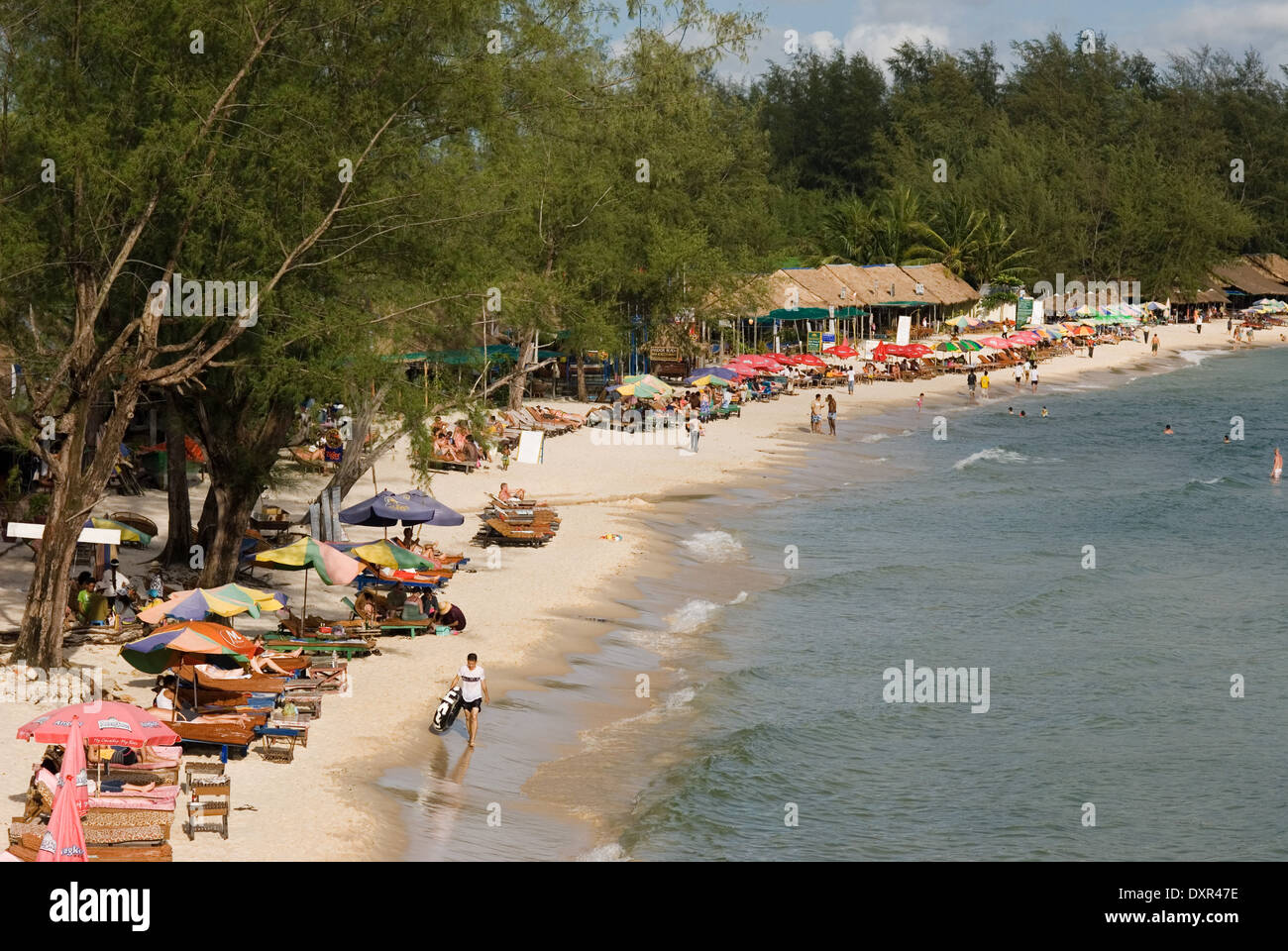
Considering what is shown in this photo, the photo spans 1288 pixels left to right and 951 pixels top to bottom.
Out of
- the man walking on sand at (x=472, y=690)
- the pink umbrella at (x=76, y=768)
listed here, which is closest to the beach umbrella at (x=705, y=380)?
the man walking on sand at (x=472, y=690)

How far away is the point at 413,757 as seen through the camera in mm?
17641

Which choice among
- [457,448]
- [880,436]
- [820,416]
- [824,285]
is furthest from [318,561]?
[824,285]

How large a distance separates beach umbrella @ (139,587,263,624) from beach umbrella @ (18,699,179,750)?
375cm

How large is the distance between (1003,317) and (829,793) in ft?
238

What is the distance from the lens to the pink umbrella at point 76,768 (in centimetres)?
1273

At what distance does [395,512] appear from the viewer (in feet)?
81.7

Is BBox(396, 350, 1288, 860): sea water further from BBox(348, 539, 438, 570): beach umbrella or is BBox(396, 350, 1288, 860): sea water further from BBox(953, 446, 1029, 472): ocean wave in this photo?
BBox(953, 446, 1029, 472): ocean wave

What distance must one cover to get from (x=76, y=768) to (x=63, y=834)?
864mm

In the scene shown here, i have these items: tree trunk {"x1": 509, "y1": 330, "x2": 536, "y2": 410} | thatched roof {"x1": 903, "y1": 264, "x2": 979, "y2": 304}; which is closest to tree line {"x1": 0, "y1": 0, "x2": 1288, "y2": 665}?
tree trunk {"x1": 509, "y1": 330, "x2": 536, "y2": 410}

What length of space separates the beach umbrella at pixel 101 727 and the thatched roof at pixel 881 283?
62436 millimetres

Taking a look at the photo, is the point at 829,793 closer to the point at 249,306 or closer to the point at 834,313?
the point at 249,306

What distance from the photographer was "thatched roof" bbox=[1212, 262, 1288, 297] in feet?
381

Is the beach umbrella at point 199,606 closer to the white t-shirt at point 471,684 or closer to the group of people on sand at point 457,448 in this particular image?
the white t-shirt at point 471,684
